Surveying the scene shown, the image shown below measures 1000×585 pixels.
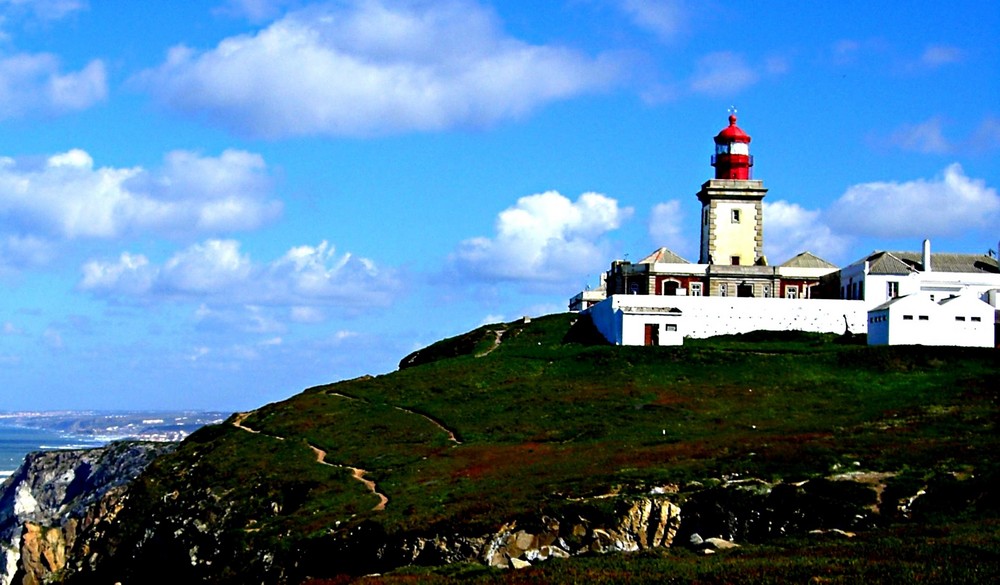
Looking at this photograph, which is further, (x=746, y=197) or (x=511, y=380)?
(x=746, y=197)

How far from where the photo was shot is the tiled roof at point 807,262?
96875mm

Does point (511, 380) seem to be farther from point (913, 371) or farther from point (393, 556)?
point (393, 556)

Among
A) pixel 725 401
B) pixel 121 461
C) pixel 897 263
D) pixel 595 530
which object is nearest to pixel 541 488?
pixel 595 530

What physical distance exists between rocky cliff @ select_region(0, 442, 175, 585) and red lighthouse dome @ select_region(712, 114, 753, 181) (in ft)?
179

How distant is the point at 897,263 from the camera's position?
291 feet

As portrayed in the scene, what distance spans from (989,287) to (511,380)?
131 ft

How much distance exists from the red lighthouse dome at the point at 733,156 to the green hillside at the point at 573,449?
62.6ft

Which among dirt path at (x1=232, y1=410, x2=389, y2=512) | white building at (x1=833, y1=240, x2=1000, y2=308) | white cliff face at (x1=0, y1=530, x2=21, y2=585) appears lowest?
white cliff face at (x1=0, y1=530, x2=21, y2=585)

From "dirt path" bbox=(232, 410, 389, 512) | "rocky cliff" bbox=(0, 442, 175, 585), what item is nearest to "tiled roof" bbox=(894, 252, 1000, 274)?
"dirt path" bbox=(232, 410, 389, 512)

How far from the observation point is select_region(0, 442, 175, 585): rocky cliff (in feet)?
219

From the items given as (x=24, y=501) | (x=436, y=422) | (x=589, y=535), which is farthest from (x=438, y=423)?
(x=24, y=501)

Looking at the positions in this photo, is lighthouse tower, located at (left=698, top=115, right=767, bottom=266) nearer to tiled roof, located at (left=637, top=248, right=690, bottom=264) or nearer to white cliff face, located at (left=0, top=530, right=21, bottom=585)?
tiled roof, located at (left=637, top=248, right=690, bottom=264)

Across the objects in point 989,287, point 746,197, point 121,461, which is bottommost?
point 121,461

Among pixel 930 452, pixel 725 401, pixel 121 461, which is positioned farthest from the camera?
pixel 121 461
